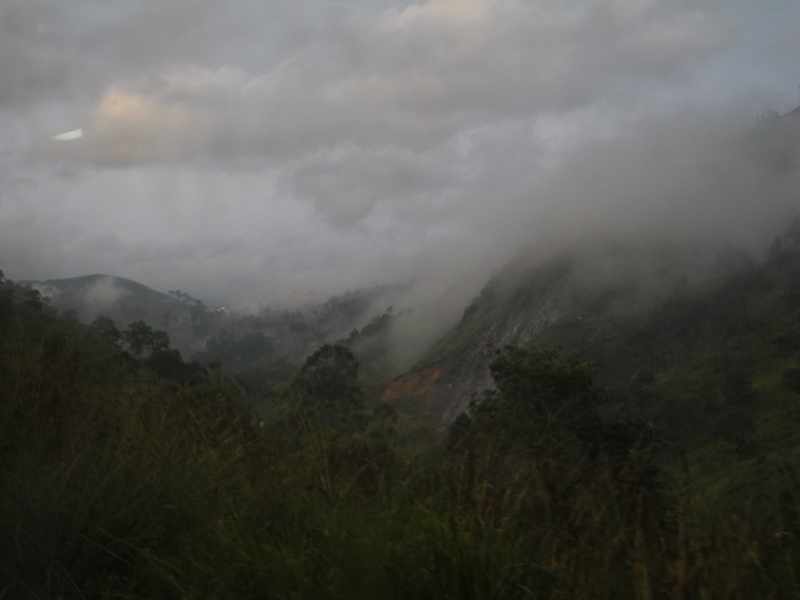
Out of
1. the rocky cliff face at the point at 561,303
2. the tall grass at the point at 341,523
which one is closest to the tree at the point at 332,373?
the tall grass at the point at 341,523

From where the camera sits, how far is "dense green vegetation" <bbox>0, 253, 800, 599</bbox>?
8.64 ft

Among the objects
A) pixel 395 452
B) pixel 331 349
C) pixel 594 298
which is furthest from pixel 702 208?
pixel 395 452

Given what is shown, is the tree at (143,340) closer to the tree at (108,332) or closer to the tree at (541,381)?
the tree at (108,332)

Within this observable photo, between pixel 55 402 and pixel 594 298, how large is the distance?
65744 millimetres

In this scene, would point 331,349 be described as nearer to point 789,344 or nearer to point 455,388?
point 789,344

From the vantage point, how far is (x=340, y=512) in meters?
3.03

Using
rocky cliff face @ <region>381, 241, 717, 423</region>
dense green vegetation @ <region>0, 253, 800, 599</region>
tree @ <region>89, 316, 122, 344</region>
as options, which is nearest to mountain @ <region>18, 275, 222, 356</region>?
tree @ <region>89, 316, 122, 344</region>

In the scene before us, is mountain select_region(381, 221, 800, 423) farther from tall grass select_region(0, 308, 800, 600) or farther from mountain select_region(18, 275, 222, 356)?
tall grass select_region(0, 308, 800, 600)

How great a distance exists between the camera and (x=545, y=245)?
86.0 meters

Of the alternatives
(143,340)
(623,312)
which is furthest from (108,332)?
(623,312)

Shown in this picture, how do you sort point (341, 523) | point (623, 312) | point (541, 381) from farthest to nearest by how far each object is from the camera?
point (623, 312), point (541, 381), point (341, 523)

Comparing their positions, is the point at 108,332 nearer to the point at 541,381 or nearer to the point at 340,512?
the point at 541,381

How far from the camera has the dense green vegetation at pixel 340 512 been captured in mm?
2633

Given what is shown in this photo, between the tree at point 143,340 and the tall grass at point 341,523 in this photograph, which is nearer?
the tall grass at point 341,523
